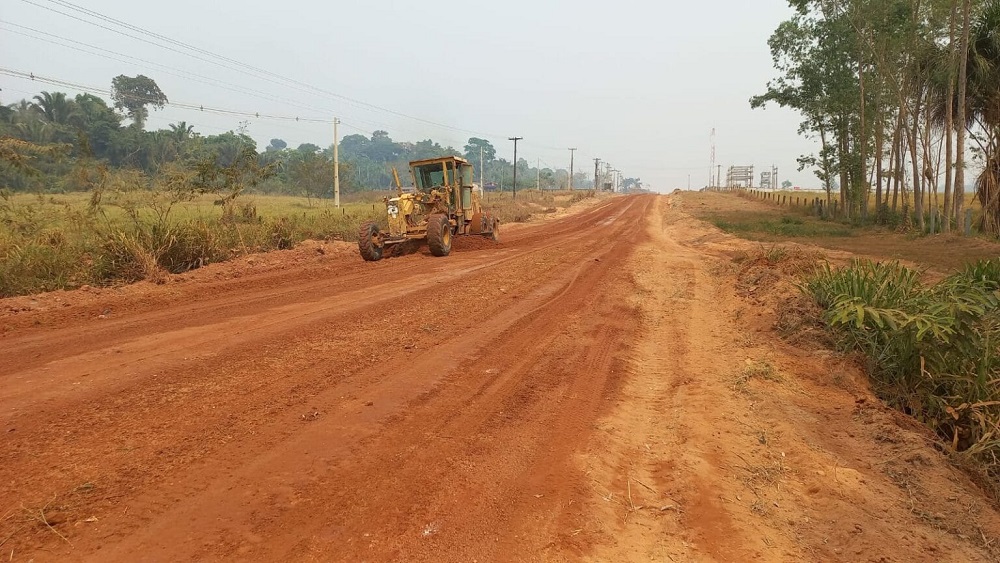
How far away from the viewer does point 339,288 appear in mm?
9797

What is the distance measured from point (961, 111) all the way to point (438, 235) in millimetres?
17645

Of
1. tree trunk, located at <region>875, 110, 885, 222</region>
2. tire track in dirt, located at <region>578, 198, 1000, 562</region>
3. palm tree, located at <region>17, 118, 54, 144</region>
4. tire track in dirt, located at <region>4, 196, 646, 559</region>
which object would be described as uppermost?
palm tree, located at <region>17, 118, 54, 144</region>

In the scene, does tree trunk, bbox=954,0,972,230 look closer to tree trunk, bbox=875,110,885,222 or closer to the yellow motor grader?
tree trunk, bbox=875,110,885,222

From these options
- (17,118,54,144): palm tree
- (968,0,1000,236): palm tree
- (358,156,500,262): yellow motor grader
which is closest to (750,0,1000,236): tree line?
(968,0,1000,236): palm tree

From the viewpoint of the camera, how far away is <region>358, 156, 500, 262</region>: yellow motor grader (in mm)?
13992

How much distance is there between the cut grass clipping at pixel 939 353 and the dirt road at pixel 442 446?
1.40 ft

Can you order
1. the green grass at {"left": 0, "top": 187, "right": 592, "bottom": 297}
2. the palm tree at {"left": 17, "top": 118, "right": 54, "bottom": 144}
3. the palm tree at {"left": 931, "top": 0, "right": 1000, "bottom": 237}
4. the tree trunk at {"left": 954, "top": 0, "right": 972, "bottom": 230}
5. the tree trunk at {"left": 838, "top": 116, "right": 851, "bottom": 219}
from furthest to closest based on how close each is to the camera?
the palm tree at {"left": 17, "top": 118, "right": 54, "bottom": 144}, the tree trunk at {"left": 838, "top": 116, "right": 851, "bottom": 219}, the palm tree at {"left": 931, "top": 0, "right": 1000, "bottom": 237}, the tree trunk at {"left": 954, "top": 0, "right": 972, "bottom": 230}, the green grass at {"left": 0, "top": 187, "right": 592, "bottom": 297}

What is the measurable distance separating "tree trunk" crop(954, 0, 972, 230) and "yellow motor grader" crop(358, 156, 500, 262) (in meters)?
15.6

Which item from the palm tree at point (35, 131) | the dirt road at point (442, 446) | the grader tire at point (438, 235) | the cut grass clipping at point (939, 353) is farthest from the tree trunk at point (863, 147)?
the palm tree at point (35, 131)

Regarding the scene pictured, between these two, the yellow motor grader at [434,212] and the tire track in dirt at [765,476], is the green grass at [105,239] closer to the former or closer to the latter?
the yellow motor grader at [434,212]

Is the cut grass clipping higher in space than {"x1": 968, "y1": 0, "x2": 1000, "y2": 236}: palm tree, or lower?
lower

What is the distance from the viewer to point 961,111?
57.7 feet

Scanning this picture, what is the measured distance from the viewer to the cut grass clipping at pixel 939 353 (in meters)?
4.62

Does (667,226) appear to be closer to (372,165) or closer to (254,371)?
(254,371)
